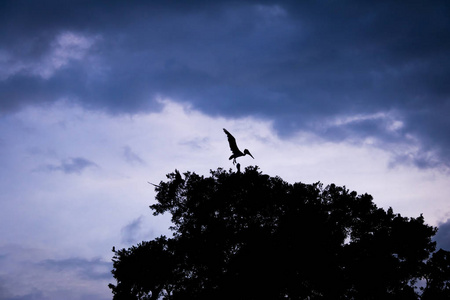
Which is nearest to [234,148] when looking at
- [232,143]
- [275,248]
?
[232,143]

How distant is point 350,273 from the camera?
2186 cm

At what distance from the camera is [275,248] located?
2044 cm

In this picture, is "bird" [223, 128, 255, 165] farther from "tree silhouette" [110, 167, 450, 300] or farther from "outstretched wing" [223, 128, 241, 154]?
"tree silhouette" [110, 167, 450, 300]

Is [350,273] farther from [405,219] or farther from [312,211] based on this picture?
[405,219]

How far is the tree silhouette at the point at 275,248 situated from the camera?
20.5 metres

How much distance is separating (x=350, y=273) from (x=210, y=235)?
9738 millimetres

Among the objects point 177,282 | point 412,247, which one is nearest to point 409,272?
point 412,247

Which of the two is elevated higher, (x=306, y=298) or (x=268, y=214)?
(x=268, y=214)

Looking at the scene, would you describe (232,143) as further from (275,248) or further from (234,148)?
(275,248)

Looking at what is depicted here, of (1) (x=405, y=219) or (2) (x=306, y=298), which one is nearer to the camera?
(2) (x=306, y=298)

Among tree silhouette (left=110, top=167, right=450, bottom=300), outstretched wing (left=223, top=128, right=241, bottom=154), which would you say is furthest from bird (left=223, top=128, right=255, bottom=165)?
tree silhouette (left=110, top=167, right=450, bottom=300)

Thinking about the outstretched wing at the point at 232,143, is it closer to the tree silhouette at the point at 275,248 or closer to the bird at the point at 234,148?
the bird at the point at 234,148

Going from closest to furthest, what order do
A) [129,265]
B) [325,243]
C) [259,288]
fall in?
[259,288] → [325,243] → [129,265]

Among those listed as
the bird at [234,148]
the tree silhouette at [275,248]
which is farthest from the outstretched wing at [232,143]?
the tree silhouette at [275,248]
